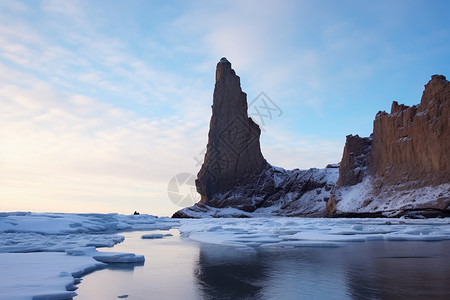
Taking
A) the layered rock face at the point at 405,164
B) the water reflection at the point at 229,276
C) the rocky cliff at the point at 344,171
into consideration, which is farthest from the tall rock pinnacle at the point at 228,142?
the water reflection at the point at 229,276

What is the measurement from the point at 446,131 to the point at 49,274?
45.7 meters

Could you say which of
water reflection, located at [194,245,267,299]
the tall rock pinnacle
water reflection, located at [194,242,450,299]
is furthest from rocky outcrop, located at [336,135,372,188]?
water reflection, located at [194,245,267,299]

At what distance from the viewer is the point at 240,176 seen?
240 ft

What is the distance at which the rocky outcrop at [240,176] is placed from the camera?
66.0 metres

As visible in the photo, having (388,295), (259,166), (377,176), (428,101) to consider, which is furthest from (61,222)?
(259,166)

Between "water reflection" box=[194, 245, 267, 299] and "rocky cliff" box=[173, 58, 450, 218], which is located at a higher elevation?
"rocky cliff" box=[173, 58, 450, 218]

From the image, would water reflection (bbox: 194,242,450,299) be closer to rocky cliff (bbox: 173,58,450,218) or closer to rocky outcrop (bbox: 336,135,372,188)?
rocky cliff (bbox: 173,58,450,218)

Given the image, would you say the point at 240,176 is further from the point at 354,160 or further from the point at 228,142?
the point at 354,160

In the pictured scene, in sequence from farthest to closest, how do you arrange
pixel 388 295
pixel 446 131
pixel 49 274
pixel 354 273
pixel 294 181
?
pixel 294 181
pixel 446 131
pixel 354 273
pixel 49 274
pixel 388 295

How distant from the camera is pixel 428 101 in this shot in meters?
44.1

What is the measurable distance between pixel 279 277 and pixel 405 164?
4323 cm

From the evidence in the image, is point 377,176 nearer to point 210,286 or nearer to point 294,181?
point 294,181

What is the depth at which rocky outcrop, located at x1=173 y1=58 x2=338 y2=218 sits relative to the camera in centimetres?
6600

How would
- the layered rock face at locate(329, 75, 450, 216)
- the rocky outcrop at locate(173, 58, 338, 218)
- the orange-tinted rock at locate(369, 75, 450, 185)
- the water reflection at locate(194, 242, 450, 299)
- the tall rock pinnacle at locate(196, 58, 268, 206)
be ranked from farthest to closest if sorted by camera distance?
1. the tall rock pinnacle at locate(196, 58, 268, 206)
2. the rocky outcrop at locate(173, 58, 338, 218)
3. the orange-tinted rock at locate(369, 75, 450, 185)
4. the layered rock face at locate(329, 75, 450, 216)
5. the water reflection at locate(194, 242, 450, 299)
